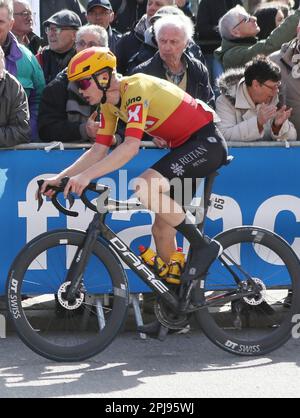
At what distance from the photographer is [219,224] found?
26.2 ft

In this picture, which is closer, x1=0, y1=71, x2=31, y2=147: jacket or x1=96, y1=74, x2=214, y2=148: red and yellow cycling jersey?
x1=96, y1=74, x2=214, y2=148: red and yellow cycling jersey

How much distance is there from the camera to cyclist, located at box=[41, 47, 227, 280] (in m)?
6.57

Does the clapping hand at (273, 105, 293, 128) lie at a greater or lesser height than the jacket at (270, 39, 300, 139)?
lesser

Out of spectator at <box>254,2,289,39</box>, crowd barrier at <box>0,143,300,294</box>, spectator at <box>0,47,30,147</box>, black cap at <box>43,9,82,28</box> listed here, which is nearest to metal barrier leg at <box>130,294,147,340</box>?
crowd barrier at <box>0,143,300,294</box>

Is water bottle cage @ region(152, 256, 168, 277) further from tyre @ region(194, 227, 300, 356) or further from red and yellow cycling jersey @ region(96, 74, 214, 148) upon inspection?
red and yellow cycling jersey @ region(96, 74, 214, 148)

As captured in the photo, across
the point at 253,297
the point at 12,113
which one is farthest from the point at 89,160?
the point at 253,297

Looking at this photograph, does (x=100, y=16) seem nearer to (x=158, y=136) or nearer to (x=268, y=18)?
(x=268, y=18)

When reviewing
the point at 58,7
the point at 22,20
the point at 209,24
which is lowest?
the point at 22,20

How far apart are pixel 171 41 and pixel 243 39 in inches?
67.1

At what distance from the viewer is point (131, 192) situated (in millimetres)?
7906

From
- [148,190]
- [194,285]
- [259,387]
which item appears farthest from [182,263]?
[259,387]

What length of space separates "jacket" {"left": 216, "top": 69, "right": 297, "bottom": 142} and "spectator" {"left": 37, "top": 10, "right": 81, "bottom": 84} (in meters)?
1.64

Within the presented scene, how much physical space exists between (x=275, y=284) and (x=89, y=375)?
1.79 metres
